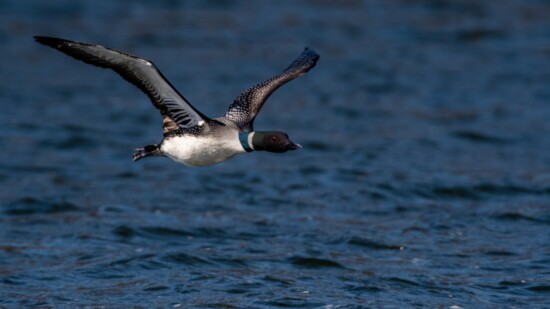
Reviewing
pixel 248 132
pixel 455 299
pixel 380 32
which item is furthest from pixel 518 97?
pixel 248 132

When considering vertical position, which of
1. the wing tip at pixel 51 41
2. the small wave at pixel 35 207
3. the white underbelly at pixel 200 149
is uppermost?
the wing tip at pixel 51 41

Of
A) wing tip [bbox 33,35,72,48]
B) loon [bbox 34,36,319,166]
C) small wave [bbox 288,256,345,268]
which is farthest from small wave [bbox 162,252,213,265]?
wing tip [bbox 33,35,72,48]

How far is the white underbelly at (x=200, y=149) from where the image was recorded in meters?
8.85

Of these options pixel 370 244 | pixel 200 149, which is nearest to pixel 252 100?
pixel 200 149

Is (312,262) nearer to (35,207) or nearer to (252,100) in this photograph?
(252,100)

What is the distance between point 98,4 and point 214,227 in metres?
11.3

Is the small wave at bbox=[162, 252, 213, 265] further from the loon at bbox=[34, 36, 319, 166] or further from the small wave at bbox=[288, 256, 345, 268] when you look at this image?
the loon at bbox=[34, 36, 319, 166]

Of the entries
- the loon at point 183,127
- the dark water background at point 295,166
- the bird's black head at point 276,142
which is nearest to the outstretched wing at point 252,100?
the loon at point 183,127

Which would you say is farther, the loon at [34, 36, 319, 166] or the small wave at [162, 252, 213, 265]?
the small wave at [162, 252, 213, 265]

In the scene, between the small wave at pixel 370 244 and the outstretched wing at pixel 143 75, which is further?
the small wave at pixel 370 244

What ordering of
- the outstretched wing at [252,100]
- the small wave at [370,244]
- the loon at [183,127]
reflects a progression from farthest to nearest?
the small wave at [370,244] → the outstretched wing at [252,100] → the loon at [183,127]

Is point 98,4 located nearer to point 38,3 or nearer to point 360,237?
point 38,3

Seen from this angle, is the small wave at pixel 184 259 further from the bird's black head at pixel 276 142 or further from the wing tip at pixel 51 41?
the wing tip at pixel 51 41

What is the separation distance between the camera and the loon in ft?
27.9
